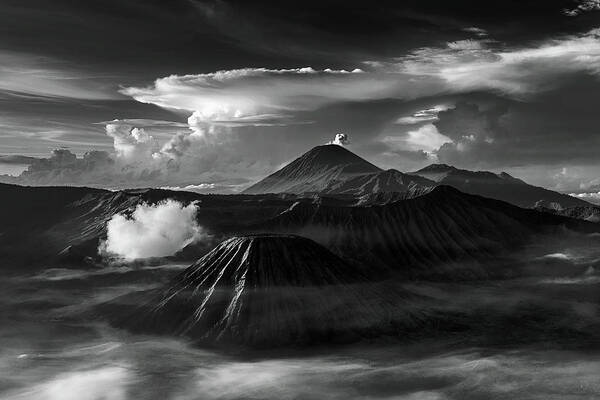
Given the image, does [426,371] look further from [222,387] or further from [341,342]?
[222,387]

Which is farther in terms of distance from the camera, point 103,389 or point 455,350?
point 455,350

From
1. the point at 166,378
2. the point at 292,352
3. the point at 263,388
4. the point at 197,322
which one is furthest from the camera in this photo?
the point at 197,322

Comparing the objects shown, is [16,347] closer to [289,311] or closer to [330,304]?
[289,311]

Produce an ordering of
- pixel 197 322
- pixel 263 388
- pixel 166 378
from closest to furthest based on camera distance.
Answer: pixel 263 388, pixel 166 378, pixel 197 322

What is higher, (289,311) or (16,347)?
(289,311)

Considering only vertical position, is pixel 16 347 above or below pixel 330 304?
below

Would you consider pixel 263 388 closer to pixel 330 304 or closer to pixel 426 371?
pixel 426 371

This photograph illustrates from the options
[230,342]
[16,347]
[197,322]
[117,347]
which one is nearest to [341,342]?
[230,342]

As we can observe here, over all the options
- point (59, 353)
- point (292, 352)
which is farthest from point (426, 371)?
point (59, 353)

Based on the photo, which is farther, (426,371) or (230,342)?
(230,342)
